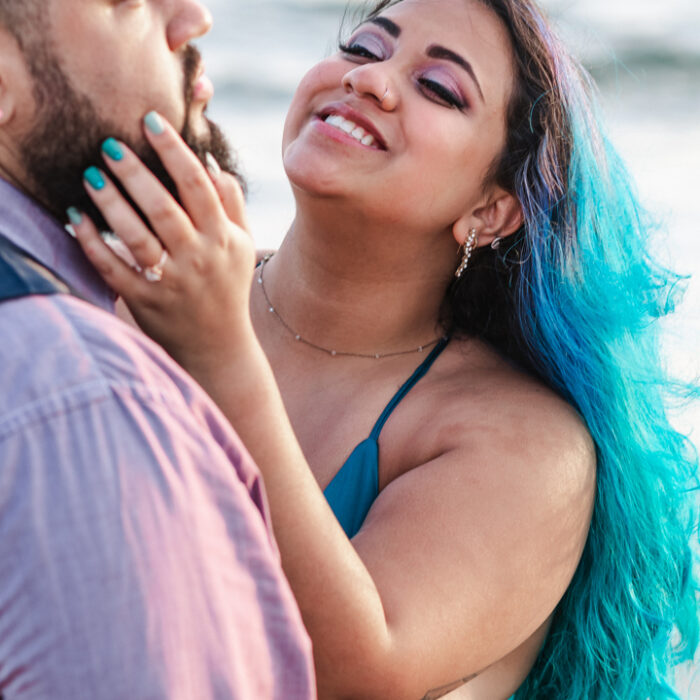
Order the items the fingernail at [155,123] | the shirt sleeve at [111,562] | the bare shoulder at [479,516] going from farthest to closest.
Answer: the bare shoulder at [479,516]
the fingernail at [155,123]
the shirt sleeve at [111,562]

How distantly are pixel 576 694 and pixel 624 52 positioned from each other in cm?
998

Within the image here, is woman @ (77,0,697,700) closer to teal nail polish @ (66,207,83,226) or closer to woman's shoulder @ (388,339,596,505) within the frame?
woman's shoulder @ (388,339,596,505)

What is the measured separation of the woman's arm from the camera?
61.4 inches

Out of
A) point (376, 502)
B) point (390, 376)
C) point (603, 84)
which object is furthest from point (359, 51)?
point (603, 84)

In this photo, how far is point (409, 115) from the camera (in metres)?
2.74

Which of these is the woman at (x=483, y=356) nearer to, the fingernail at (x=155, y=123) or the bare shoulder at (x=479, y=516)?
the bare shoulder at (x=479, y=516)

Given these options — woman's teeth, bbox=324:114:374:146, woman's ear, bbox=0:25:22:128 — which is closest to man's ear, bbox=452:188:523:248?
woman's teeth, bbox=324:114:374:146

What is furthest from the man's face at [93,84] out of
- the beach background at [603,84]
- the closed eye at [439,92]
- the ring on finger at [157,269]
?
the beach background at [603,84]

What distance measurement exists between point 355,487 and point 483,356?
569mm

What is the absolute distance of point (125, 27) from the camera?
1.55m

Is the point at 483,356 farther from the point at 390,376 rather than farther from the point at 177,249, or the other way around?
the point at 177,249

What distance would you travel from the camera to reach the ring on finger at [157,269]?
155cm

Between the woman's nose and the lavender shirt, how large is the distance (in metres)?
1.62

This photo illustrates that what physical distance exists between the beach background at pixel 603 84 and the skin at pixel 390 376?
3153 millimetres
